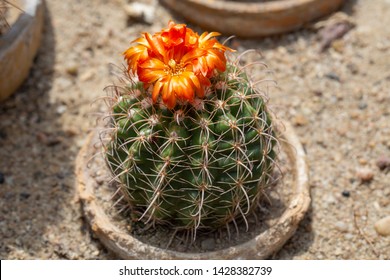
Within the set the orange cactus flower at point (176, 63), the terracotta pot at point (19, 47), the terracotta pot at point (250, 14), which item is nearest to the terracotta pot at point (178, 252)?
the orange cactus flower at point (176, 63)

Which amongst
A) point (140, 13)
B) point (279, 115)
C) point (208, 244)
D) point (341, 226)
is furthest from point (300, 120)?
point (140, 13)

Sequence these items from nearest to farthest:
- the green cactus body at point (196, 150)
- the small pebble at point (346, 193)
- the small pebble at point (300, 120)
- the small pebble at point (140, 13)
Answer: the green cactus body at point (196, 150) < the small pebble at point (346, 193) < the small pebble at point (300, 120) < the small pebble at point (140, 13)

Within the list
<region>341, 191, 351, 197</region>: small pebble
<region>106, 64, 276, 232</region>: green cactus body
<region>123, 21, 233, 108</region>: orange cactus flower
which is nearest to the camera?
<region>123, 21, 233, 108</region>: orange cactus flower

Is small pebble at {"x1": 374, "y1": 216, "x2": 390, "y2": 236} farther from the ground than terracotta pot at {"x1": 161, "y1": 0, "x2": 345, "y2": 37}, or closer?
closer

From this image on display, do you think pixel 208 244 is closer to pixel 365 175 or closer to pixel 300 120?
pixel 365 175

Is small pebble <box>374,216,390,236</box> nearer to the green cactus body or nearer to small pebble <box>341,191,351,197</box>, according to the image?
small pebble <box>341,191,351,197</box>

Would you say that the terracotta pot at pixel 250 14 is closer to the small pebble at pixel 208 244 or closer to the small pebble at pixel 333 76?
the small pebble at pixel 333 76

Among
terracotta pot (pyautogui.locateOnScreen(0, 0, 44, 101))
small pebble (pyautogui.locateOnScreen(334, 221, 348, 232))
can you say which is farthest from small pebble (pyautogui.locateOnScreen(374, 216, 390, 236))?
terracotta pot (pyautogui.locateOnScreen(0, 0, 44, 101))
